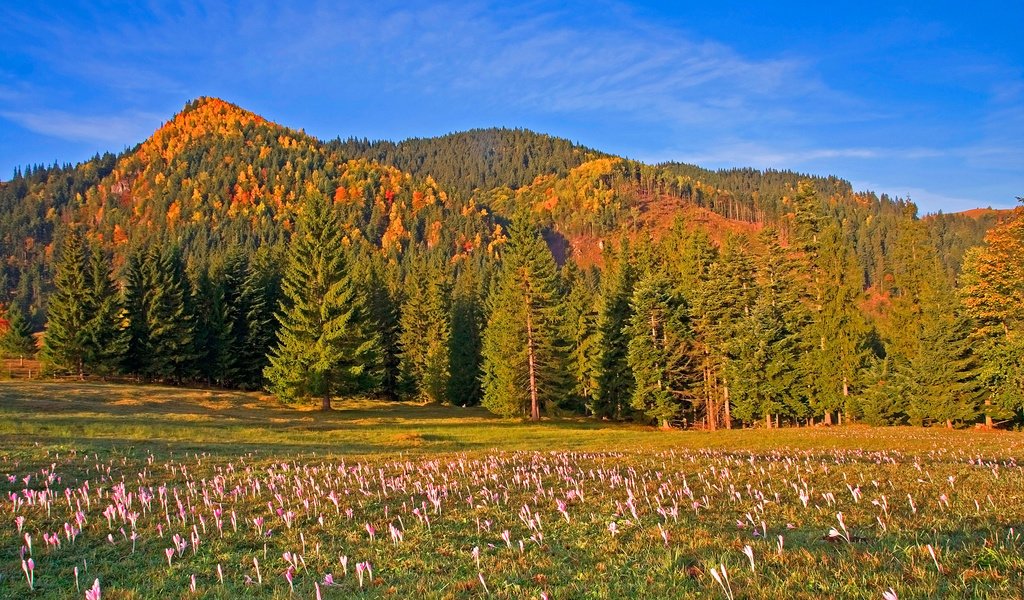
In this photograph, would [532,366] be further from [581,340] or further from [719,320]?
[719,320]

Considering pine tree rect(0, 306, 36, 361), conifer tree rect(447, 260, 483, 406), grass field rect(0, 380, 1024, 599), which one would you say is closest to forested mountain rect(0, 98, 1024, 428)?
conifer tree rect(447, 260, 483, 406)

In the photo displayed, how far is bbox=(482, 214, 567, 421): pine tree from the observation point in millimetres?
51500

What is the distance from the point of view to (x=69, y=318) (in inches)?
2346

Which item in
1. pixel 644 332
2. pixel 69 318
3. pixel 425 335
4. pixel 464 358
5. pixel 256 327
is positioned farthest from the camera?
pixel 425 335

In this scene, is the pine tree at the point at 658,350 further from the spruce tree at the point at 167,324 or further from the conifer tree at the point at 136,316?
the conifer tree at the point at 136,316

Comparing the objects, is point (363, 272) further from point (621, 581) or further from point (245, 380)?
point (621, 581)

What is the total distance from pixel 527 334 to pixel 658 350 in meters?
11.3

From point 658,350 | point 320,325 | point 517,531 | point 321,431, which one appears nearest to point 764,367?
point 658,350

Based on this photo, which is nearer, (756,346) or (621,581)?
(621,581)

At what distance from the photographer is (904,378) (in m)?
47.0

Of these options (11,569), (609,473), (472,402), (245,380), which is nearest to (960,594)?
(609,473)

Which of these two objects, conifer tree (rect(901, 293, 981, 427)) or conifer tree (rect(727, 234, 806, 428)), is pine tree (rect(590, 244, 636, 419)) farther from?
conifer tree (rect(901, 293, 981, 427))

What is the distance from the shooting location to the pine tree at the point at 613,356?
54625 mm

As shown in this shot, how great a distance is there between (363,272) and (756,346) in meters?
52.1
